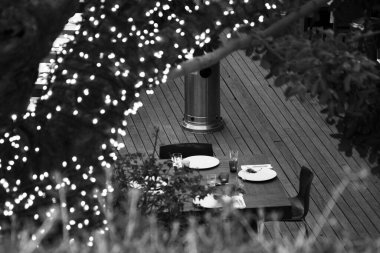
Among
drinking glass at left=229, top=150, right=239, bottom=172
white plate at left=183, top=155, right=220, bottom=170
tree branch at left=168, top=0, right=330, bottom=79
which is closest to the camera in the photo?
tree branch at left=168, top=0, right=330, bottom=79

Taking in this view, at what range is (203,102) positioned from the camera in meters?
9.16

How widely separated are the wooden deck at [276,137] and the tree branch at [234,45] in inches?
145

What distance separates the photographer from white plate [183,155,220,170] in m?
7.04

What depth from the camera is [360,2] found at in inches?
185

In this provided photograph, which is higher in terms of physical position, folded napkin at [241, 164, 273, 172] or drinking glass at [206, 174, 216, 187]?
drinking glass at [206, 174, 216, 187]

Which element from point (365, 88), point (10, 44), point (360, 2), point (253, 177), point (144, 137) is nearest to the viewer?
point (10, 44)

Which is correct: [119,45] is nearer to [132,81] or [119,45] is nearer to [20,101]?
[132,81]

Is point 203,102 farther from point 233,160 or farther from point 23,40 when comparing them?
point 23,40

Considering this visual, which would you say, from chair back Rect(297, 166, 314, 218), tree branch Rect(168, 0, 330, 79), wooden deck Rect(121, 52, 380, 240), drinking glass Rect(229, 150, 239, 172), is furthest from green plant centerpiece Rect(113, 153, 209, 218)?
wooden deck Rect(121, 52, 380, 240)

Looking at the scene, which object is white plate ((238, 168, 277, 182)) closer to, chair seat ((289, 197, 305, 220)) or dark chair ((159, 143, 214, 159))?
chair seat ((289, 197, 305, 220))

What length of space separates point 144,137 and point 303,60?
562 centimetres

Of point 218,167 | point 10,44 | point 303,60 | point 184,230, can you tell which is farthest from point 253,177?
point 10,44

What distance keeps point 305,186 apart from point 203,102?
255cm

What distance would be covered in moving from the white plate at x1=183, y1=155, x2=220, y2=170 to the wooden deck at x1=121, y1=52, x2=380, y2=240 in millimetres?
823
